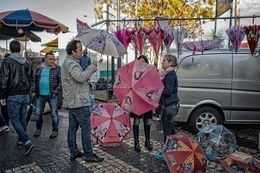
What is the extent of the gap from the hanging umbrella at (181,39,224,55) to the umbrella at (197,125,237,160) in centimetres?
181

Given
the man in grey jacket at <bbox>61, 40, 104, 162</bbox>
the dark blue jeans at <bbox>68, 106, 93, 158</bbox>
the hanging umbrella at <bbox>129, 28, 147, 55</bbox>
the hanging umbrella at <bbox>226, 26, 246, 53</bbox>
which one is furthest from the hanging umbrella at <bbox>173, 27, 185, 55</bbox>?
the dark blue jeans at <bbox>68, 106, 93, 158</bbox>

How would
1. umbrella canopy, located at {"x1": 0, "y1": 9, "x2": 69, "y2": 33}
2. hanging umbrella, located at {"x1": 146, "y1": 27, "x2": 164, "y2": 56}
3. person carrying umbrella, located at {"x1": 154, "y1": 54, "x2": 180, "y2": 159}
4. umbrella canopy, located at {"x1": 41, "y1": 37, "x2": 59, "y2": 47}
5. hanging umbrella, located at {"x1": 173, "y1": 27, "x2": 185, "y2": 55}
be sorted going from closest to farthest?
1. person carrying umbrella, located at {"x1": 154, "y1": 54, "x2": 180, "y2": 159}
2. hanging umbrella, located at {"x1": 173, "y1": 27, "x2": 185, "y2": 55}
3. hanging umbrella, located at {"x1": 146, "y1": 27, "x2": 164, "y2": 56}
4. umbrella canopy, located at {"x1": 0, "y1": 9, "x2": 69, "y2": 33}
5. umbrella canopy, located at {"x1": 41, "y1": 37, "x2": 59, "y2": 47}

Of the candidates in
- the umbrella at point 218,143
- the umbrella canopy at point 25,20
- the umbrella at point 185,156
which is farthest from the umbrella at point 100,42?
the umbrella canopy at point 25,20

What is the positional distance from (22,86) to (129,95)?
1.91 metres

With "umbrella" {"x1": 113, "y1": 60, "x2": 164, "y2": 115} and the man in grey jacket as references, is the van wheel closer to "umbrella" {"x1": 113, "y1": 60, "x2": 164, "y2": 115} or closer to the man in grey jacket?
"umbrella" {"x1": 113, "y1": 60, "x2": 164, "y2": 115}

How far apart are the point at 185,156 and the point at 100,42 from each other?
92.1 inches

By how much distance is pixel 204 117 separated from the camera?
555 centimetres

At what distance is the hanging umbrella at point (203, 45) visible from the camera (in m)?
5.07

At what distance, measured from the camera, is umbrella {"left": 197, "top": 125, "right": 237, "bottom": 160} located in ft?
13.4

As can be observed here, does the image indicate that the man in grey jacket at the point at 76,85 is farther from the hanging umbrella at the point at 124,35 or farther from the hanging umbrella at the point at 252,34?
the hanging umbrella at the point at 252,34

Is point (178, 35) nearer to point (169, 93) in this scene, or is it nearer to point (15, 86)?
point (169, 93)

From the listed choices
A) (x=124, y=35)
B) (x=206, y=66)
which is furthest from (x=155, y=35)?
(x=206, y=66)

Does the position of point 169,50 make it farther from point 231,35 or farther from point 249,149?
point 249,149

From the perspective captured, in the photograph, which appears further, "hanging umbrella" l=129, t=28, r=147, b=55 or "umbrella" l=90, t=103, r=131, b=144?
"hanging umbrella" l=129, t=28, r=147, b=55
